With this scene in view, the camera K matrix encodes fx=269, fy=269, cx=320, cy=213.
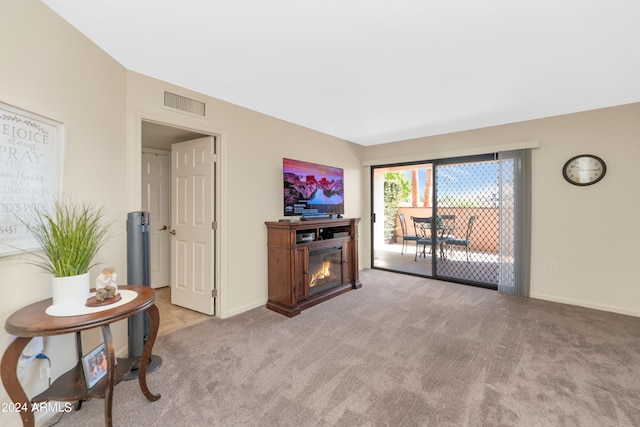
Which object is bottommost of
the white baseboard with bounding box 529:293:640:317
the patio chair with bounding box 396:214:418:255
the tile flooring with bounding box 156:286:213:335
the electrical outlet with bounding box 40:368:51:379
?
the tile flooring with bounding box 156:286:213:335

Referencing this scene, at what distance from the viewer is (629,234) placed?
9.48ft

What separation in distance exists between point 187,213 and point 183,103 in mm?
1221

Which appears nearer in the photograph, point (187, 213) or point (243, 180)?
point (243, 180)

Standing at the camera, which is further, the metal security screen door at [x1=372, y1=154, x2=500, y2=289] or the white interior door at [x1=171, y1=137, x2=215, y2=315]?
the metal security screen door at [x1=372, y1=154, x2=500, y2=289]

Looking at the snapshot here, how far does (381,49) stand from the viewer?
6.21ft

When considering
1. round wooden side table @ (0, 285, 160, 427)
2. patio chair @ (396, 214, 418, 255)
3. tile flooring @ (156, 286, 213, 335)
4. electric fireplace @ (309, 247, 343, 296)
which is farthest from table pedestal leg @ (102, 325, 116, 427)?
patio chair @ (396, 214, 418, 255)

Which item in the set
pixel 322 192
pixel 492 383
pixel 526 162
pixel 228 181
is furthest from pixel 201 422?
pixel 526 162

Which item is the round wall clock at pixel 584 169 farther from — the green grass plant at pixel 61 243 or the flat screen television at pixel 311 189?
the green grass plant at pixel 61 243

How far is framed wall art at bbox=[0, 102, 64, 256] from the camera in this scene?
127 cm

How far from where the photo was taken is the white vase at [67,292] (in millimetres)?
1318

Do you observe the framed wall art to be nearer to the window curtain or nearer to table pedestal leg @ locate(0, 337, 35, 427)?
table pedestal leg @ locate(0, 337, 35, 427)

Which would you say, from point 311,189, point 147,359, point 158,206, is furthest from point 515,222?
point 158,206

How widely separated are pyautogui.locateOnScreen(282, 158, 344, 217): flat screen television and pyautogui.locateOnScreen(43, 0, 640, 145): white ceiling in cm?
75

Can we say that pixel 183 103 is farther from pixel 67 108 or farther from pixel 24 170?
pixel 24 170
